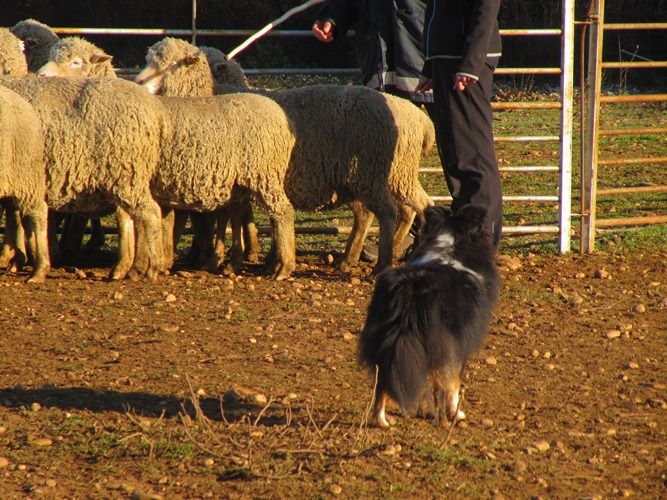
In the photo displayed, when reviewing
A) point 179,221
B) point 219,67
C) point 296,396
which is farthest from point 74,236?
point 296,396

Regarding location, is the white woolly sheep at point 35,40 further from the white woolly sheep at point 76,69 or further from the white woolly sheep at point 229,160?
Result: the white woolly sheep at point 229,160

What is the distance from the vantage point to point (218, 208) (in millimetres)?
8242

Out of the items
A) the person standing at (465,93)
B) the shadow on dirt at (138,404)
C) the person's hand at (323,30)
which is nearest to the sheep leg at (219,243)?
the person's hand at (323,30)

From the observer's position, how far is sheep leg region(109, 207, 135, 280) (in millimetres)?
7762

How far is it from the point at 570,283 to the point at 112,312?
3.18m

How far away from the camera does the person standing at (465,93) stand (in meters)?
6.10

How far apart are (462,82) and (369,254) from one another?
2.68 meters

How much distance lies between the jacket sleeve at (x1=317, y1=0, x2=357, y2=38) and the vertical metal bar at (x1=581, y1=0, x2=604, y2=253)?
1.92 m

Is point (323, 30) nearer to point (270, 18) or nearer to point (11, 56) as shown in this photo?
point (11, 56)

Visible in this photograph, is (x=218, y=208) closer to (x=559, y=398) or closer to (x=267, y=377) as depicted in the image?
(x=267, y=377)

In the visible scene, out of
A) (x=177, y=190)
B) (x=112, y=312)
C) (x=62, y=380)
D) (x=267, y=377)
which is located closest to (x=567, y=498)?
(x=267, y=377)

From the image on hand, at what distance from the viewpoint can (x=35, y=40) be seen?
31.6 ft

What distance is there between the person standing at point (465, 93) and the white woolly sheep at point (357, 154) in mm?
1443

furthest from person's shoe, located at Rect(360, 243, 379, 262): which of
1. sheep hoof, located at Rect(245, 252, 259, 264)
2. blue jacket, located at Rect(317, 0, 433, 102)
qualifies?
blue jacket, located at Rect(317, 0, 433, 102)
